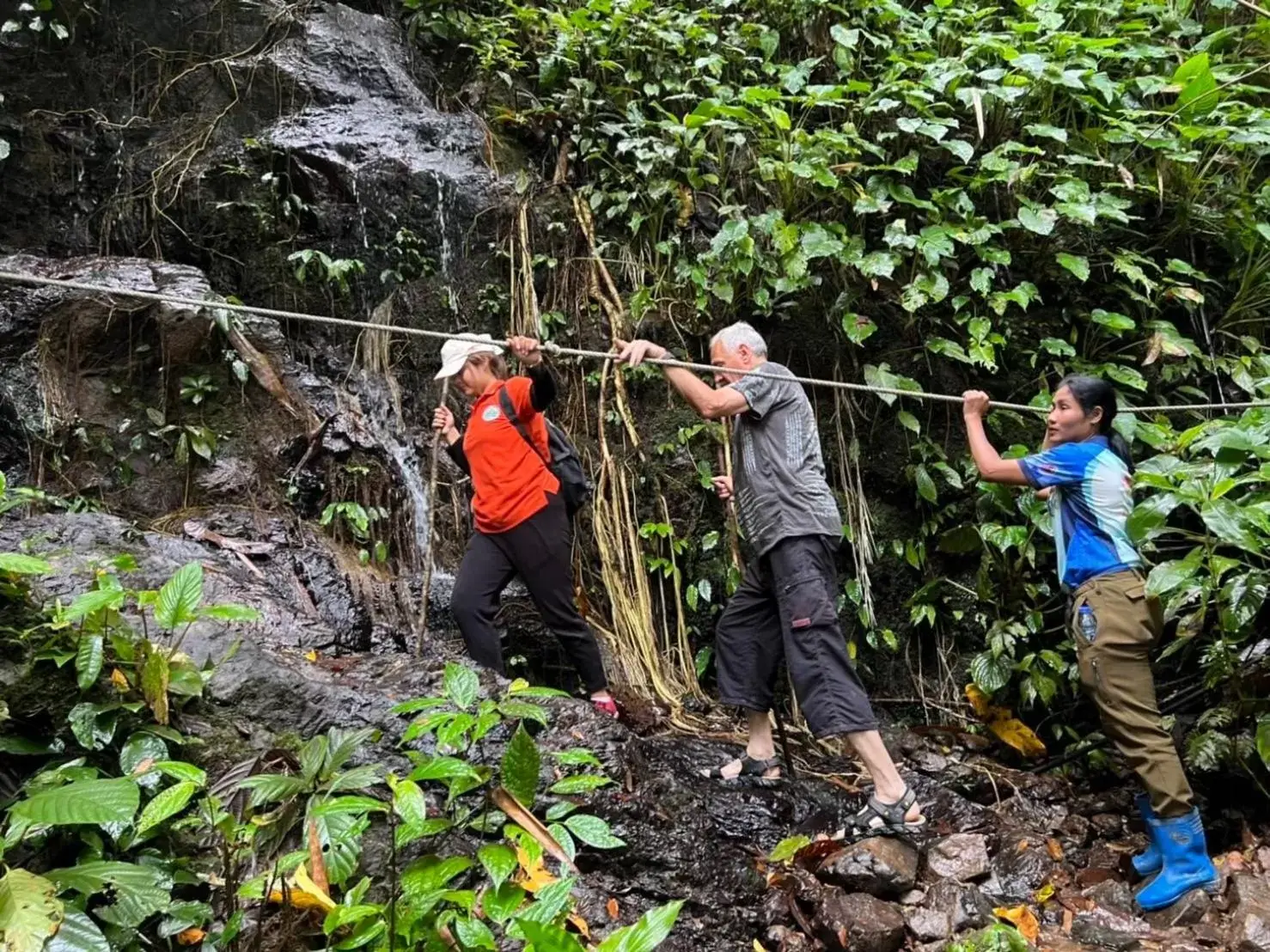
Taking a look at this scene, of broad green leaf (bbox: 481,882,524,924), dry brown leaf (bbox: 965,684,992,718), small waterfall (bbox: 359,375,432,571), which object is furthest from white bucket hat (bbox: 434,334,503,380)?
dry brown leaf (bbox: 965,684,992,718)

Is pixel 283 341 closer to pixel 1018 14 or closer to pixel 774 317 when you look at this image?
pixel 774 317

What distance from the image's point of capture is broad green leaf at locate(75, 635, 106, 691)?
7.34 ft

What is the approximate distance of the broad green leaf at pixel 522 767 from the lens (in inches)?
70.9

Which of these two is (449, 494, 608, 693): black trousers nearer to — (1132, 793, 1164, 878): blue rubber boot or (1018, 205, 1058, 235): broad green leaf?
(1132, 793, 1164, 878): blue rubber boot

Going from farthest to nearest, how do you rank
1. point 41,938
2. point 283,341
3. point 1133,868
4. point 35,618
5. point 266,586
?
point 283,341 → point 266,586 → point 1133,868 → point 35,618 → point 41,938

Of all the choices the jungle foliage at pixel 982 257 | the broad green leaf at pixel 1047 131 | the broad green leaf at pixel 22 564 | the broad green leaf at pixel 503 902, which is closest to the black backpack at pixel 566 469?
the jungle foliage at pixel 982 257

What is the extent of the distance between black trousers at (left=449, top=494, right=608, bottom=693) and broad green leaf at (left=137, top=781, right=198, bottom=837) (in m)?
1.91

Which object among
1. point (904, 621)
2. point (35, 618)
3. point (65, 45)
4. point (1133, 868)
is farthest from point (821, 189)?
point (65, 45)

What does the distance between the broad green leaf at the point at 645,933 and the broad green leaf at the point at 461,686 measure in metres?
0.61

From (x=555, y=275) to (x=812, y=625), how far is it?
11.2 ft

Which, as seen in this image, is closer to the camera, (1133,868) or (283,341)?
(1133,868)

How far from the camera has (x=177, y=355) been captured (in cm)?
493

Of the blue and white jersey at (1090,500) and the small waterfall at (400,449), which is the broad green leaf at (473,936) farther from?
the small waterfall at (400,449)

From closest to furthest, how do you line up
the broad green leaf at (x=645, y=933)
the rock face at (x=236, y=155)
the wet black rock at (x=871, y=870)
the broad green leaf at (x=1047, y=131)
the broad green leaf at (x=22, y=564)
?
the broad green leaf at (x=645, y=933) < the broad green leaf at (x=22, y=564) < the wet black rock at (x=871, y=870) < the broad green leaf at (x=1047, y=131) < the rock face at (x=236, y=155)
